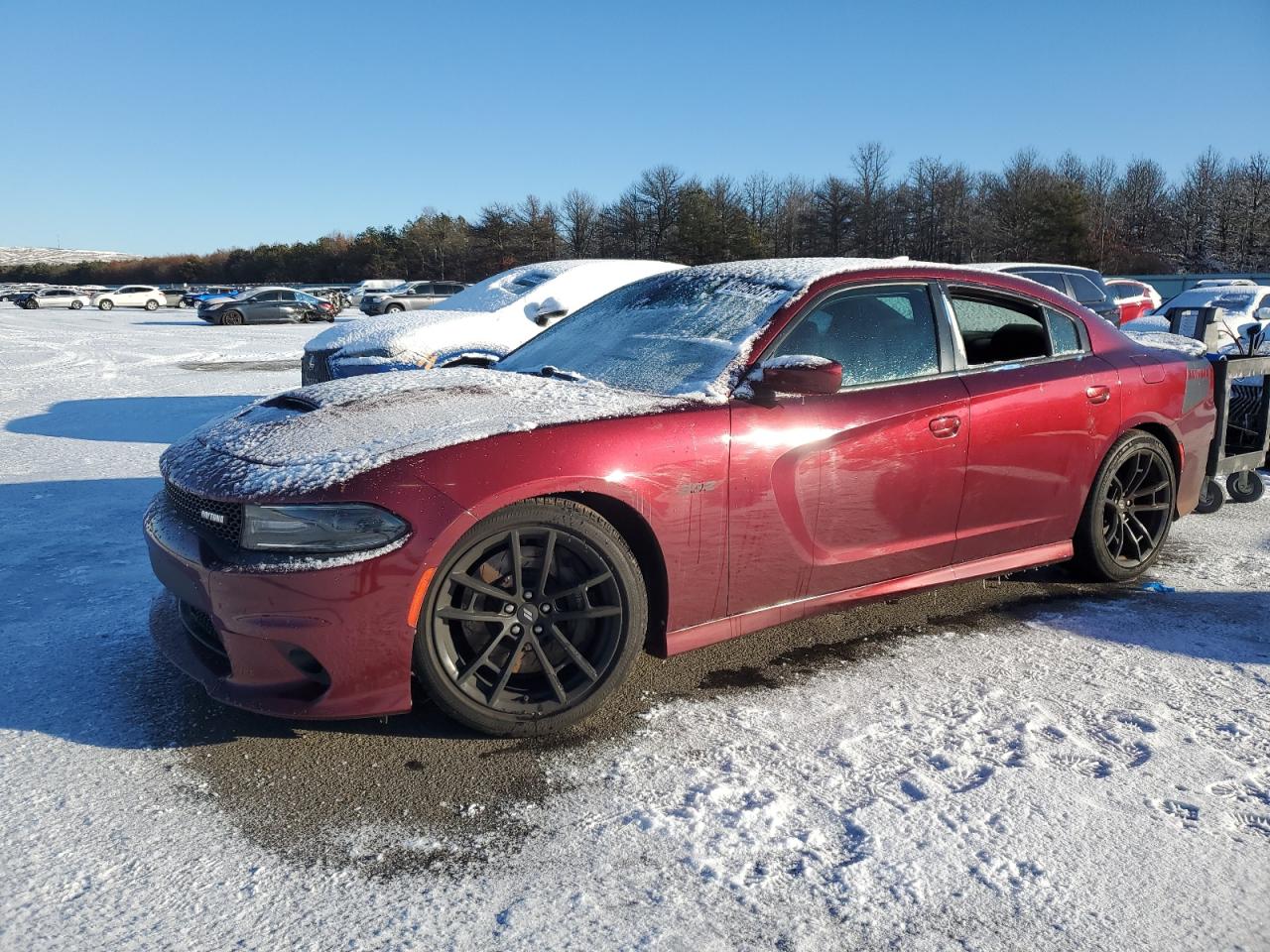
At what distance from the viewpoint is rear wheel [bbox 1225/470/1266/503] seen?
5.20 metres

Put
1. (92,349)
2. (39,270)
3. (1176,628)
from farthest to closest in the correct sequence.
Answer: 1. (39,270)
2. (92,349)
3. (1176,628)

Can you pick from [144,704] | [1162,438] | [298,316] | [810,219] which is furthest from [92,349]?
[810,219]

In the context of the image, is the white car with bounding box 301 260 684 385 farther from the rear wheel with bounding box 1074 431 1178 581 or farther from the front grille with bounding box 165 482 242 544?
the front grille with bounding box 165 482 242 544

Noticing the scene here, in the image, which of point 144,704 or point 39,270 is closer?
point 144,704

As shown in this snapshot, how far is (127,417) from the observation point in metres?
9.11

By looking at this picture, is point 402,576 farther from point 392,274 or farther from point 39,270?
point 39,270

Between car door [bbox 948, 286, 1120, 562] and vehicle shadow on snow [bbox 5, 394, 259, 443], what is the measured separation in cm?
655

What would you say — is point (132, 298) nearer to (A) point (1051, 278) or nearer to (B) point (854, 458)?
(A) point (1051, 278)

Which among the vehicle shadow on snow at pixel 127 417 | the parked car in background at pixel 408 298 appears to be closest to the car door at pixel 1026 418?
the vehicle shadow on snow at pixel 127 417

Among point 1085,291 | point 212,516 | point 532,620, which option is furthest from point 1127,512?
point 1085,291

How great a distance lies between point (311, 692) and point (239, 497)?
1.89ft

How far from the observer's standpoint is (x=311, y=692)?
2.55m

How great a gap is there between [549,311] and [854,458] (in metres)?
5.59

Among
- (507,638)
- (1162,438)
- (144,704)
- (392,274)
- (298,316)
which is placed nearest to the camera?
(507,638)
